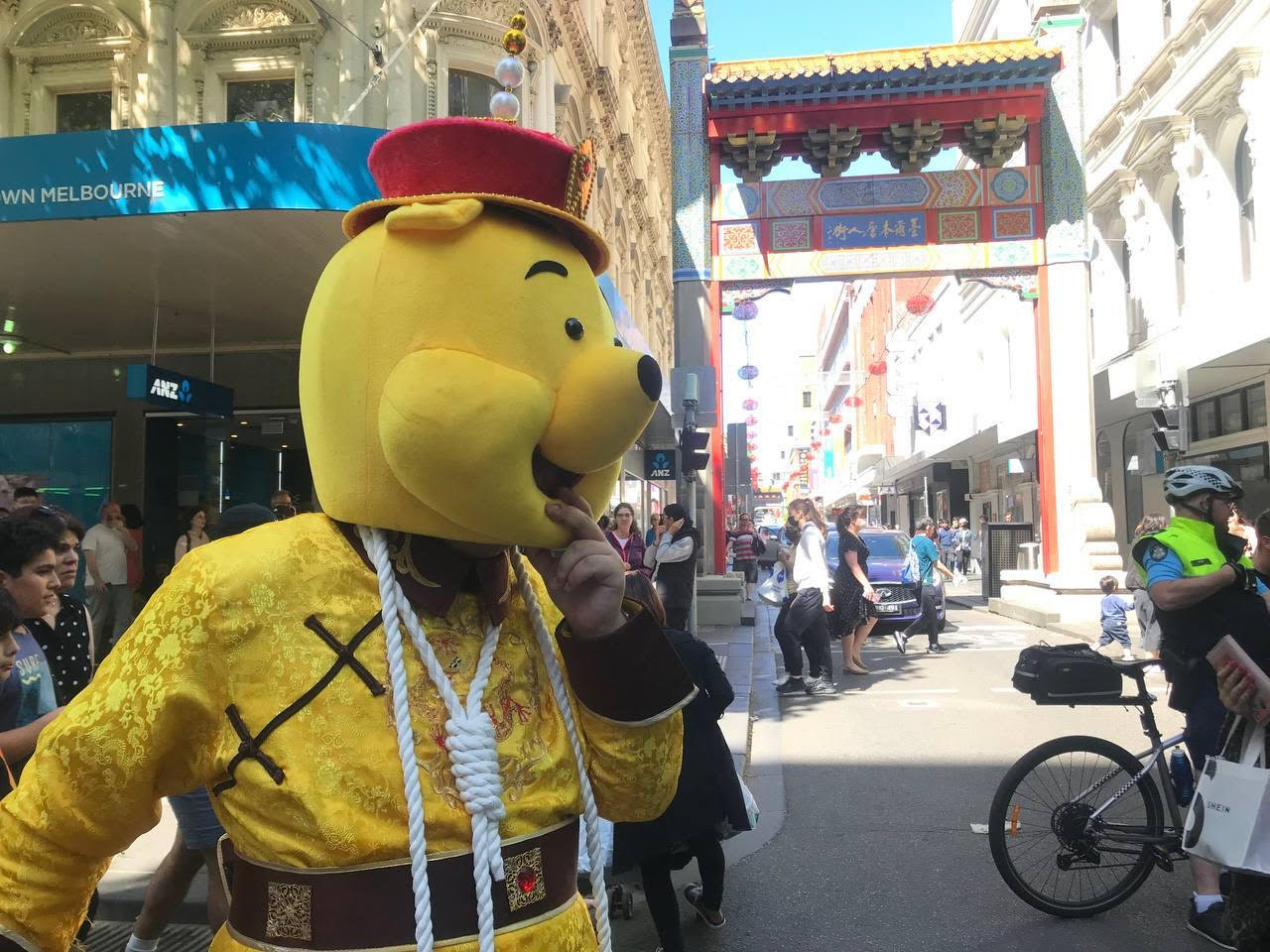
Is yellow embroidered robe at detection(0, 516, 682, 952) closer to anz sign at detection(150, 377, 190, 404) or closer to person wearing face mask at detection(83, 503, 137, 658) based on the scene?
anz sign at detection(150, 377, 190, 404)

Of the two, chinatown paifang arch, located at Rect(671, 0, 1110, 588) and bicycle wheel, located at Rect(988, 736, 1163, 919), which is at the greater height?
chinatown paifang arch, located at Rect(671, 0, 1110, 588)

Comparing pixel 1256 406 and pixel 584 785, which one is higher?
pixel 1256 406

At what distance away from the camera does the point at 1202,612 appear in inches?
153

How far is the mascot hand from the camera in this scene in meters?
1.54

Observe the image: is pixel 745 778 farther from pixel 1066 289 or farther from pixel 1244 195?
pixel 1244 195

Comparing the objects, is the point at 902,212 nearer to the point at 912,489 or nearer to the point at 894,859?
the point at 894,859

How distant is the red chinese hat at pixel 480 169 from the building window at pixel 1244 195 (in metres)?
15.9

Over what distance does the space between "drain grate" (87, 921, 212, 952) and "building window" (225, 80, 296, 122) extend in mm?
10811

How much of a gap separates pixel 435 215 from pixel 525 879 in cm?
103

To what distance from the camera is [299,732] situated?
1.42 m

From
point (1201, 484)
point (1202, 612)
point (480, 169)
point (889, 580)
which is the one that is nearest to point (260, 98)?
point (889, 580)

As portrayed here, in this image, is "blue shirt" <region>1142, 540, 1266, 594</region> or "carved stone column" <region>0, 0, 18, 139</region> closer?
"blue shirt" <region>1142, 540, 1266, 594</region>

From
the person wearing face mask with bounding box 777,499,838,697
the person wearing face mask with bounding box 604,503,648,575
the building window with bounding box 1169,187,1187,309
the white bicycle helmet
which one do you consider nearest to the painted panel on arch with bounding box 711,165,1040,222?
the building window with bounding box 1169,187,1187,309

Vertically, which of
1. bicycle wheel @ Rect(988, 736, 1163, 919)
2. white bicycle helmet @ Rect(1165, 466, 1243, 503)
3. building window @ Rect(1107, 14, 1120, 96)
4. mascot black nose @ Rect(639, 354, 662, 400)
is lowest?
bicycle wheel @ Rect(988, 736, 1163, 919)
